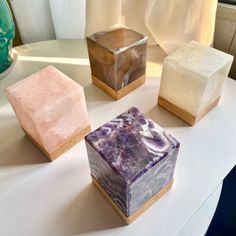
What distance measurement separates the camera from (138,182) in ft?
1.09

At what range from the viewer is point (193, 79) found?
46 centimetres

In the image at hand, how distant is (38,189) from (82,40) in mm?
501

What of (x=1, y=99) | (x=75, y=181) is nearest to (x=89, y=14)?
(x=1, y=99)

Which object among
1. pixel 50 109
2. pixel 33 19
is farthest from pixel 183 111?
pixel 33 19

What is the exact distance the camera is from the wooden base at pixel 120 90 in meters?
0.59

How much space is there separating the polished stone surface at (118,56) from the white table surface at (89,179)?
0.16 feet

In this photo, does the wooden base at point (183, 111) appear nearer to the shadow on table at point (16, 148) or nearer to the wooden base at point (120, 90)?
the wooden base at point (120, 90)

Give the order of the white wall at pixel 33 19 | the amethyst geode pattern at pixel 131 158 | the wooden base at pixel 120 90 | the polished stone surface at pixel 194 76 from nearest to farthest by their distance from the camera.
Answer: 1. the amethyst geode pattern at pixel 131 158
2. the polished stone surface at pixel 194 76
3. the wooden base at pixel 120 90
4. the white wall at pixel 33 19

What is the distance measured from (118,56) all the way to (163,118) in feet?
0.53

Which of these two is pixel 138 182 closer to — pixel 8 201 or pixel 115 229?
pixel 115 229

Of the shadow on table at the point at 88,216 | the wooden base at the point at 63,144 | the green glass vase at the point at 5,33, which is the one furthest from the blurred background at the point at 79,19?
the shadow on table at the point at 88,216

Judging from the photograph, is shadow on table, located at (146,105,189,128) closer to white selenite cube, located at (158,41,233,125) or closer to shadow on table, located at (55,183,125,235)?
white selenite cube, located at (158,41,233,125)

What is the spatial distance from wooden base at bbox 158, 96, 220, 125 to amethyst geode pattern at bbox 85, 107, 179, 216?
16cm

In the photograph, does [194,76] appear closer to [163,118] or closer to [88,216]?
[163,118]
